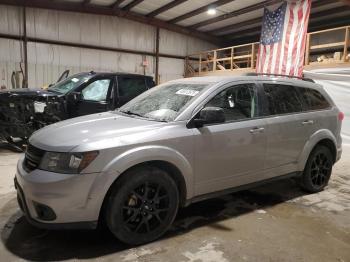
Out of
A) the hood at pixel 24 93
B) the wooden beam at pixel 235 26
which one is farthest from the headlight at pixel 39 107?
the wooden beam at pixel 235 26

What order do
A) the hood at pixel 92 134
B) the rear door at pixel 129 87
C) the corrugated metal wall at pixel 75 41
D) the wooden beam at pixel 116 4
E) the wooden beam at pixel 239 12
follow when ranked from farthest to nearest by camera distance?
the wooden beam at pixel 116 4, the corrugated metal wall at pixel 75 41, the wooden beam at pixel 239 12, the rear door at pixel 129 87, the hood at pixel 92 134

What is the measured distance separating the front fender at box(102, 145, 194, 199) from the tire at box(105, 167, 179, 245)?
0.10m

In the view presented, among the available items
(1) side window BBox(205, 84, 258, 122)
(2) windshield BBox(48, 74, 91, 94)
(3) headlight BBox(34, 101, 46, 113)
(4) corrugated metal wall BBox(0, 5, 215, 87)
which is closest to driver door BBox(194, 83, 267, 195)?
(1) side window BBox(205, 84, 258, 122)

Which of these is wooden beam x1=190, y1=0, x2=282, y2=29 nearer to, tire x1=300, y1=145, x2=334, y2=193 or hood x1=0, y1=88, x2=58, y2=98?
tire x1=300, y1=145, x2=334, y2=193

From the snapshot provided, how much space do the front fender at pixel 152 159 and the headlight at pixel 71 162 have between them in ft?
0.47

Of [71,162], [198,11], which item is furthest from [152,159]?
[198,11]

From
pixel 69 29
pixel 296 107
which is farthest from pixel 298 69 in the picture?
pixel 69 29

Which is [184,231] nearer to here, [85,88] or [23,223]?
[23,223]

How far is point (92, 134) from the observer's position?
8.42 feet

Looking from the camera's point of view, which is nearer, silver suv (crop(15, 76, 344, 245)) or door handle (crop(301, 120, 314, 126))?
silver suv (crop(15, 76, 344, 245))

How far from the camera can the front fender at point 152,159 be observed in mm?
2455

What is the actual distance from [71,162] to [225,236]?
5.02ft

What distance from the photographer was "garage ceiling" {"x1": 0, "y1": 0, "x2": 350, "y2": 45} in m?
11.6

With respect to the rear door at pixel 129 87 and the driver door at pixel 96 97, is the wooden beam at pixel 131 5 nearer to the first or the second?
the rear door at pixel 129 87
